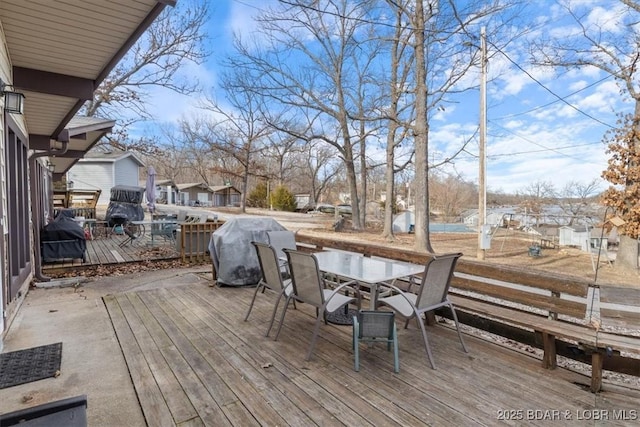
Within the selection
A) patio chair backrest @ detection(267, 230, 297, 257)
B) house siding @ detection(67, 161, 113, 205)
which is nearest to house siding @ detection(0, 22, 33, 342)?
patio chair backrest @ detection(267, 230, 297, 257)

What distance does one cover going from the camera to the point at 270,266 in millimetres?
3189

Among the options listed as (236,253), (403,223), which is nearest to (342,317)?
(236,253)

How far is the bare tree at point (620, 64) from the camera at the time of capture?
8.57 metres

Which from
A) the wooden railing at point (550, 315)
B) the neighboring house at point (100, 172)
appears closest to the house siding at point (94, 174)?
the neighboring house at point (100, 172)

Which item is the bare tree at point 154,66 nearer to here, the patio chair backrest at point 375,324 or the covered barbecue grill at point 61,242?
the covered barbecue grill at point 61,242

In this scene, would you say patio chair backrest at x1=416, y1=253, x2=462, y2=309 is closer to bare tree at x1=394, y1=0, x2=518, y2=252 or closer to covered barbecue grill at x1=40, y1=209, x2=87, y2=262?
covered barbecue grill at x1=40, y1=209, x2=87, y2=262

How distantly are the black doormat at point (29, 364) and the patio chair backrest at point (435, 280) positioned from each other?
8.96 ft

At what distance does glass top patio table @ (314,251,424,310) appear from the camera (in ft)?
9.34

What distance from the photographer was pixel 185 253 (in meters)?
6.92

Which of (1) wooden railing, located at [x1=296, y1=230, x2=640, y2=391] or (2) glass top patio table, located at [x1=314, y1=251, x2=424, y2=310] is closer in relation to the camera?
(1) wooden railing, located at [x1=296, y1=230, x2=640, y2=391]

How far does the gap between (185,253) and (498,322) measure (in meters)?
5.77

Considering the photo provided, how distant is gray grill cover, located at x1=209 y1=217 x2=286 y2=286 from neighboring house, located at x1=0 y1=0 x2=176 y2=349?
2.24 m

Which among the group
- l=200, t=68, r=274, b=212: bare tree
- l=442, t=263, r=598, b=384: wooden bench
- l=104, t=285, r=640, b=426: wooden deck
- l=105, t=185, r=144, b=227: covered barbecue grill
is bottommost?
l=104, t=285, r=640, b=426: wooden deck

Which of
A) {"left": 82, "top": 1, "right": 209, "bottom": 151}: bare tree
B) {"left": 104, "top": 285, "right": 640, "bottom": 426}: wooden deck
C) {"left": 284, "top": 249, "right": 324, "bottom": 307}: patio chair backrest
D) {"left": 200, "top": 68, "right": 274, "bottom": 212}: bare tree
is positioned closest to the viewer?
{"left": 104, "top": 285, "right": 640, "bottom": 426}: wooden deck
